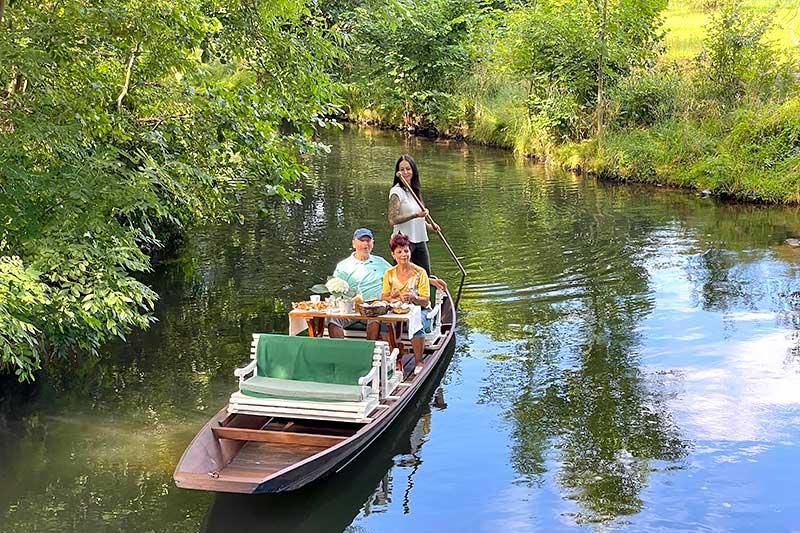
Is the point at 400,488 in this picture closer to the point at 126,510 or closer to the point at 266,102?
the point at 126,510

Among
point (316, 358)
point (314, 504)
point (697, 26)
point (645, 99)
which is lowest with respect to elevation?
point (314, 504)

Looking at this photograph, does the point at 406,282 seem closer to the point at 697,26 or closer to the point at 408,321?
the point at 408,321

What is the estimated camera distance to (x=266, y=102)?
31.2 feet

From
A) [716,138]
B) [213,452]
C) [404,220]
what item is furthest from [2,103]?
[716,138]

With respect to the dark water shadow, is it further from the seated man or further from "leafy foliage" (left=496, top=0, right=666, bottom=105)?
"leafy foliage" (left=496, top=0, right=666, bottom=105)

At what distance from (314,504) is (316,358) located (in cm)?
109

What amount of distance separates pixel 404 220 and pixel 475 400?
2.28 metres

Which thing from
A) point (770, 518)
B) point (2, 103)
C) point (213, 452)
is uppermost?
point (2, 103)

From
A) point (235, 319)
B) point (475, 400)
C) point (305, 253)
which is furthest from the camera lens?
point (305, 253)

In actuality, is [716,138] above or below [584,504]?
above

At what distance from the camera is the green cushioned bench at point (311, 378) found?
709 cm

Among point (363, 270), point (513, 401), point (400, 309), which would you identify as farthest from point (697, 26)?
point (400, 309)

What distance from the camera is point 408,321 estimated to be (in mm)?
8398

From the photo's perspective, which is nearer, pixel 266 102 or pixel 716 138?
pixel 266 102
